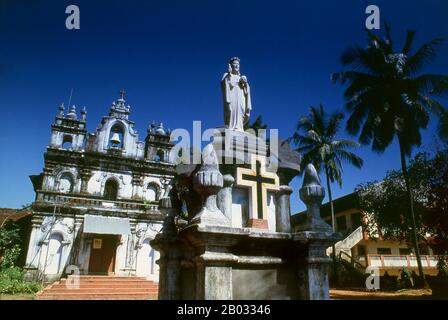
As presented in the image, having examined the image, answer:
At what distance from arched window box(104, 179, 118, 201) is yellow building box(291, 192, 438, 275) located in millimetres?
17732

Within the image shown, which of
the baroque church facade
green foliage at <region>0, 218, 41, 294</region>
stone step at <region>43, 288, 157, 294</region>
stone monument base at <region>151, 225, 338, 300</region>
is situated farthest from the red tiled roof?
stone monument base at <region>151, 225, 338, 300</region>

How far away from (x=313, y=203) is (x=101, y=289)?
15.7 metres

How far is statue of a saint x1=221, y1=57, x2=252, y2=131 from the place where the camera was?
611cm

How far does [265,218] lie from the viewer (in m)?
4.98

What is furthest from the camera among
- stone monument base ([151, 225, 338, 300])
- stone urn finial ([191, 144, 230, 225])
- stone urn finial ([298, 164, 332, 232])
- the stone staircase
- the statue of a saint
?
the stone staircase

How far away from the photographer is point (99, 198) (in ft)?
78.0

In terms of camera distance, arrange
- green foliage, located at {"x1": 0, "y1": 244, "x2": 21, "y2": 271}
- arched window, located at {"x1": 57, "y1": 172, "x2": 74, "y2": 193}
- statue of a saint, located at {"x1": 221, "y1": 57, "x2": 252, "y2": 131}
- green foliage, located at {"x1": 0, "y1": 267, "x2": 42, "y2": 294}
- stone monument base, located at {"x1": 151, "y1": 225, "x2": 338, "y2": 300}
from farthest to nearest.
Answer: arched window, located at {"x1": 57, "y1": 172, "x2": 74, "y2": 193} → green foliage, located at {"x1": 0, "y1": 244, "x2": 21, "y2": 271} → green foliage, located at {"x1": 0, "y1": 267, "x2": 42, "y2": 294} → statue of a saint, located at {"x1": 221, "y1": 57, "x2": 252, "y2": 131} → stone monument base, located at {"x1": 151, "y1": 225, "x2": 338, "y2": 300}

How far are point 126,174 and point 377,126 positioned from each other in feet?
58.1

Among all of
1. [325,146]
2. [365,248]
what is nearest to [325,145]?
[325,146]

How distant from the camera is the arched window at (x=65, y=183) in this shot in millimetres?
23303

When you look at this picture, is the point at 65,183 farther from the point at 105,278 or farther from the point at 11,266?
the point at 105,278

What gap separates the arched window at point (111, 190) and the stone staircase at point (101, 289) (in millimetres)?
6397

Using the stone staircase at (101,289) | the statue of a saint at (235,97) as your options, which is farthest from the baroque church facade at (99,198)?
the statue of a saint at (235,97)

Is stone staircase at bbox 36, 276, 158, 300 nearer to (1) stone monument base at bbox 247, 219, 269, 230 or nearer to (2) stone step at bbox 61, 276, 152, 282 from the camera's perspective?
(2) stone step at bbox 61, 276, 152, 282
